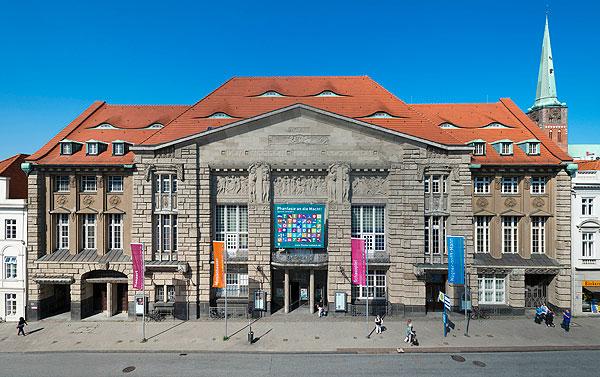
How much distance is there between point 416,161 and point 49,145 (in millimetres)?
34280

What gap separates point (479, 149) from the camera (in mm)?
29516

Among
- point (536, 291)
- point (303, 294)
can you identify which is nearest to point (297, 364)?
point (303, 294)

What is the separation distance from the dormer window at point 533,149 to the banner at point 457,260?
1217 centimetres

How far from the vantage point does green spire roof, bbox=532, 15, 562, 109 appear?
50844 millimetres

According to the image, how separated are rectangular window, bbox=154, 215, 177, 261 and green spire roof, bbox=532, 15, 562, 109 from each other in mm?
58839

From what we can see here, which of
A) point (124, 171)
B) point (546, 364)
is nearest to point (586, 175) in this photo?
point (546, 364)

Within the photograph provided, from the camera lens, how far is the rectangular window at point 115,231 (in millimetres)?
29344

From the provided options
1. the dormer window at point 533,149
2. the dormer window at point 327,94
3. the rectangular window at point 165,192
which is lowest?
the rectangular window at point 165,192

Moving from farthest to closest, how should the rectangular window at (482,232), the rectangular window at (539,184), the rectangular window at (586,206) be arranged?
the rectangular window at (482,232)
the rectangular window at (539,184)
the rectangular window at (586,206)

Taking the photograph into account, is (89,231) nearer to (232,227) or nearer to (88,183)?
(88,183)

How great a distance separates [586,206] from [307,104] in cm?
2708

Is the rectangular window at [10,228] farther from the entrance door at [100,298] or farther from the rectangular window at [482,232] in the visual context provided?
the rectangular window at [482,232]

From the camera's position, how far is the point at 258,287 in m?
28.3

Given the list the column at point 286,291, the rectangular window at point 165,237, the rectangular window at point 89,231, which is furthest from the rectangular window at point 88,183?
the column at point 286,291
